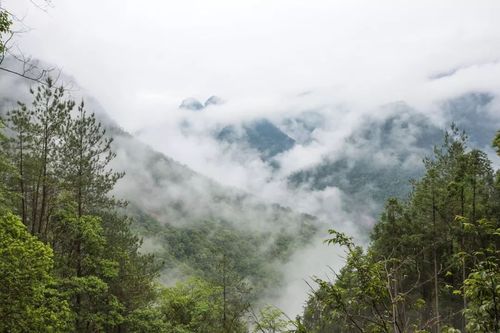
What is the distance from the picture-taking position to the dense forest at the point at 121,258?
5.09 meters

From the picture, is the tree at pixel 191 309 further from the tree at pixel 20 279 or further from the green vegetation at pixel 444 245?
the tree at pixel 20 279

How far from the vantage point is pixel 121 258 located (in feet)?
73.8

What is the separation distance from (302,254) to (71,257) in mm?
141509

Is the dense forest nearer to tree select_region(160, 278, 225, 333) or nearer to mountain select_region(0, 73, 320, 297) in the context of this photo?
tree select_region(160, 278, 225, 333)

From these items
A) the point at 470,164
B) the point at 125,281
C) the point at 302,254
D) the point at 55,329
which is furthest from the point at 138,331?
the point at 302,254

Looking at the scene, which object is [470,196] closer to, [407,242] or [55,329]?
[407,242]

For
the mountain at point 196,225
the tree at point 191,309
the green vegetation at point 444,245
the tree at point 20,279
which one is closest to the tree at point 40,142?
the tree at point 20,279

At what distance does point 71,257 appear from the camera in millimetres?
19547

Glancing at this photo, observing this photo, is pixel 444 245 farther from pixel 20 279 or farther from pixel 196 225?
pixel 196 225

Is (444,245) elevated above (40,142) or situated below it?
above

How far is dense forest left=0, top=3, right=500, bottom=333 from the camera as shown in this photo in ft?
16.7

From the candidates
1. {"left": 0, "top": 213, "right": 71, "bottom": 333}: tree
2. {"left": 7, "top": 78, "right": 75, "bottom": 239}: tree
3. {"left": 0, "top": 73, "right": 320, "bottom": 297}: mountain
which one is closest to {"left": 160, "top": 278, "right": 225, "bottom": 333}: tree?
{"left": 7, "top": 78, "right": 75, "bottom": 239}: tree

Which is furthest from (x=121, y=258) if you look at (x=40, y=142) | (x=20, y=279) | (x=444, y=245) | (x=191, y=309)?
(x=444, y=245)

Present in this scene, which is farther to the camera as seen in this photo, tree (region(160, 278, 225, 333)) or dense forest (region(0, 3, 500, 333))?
tree (region(160, 278, 225, 333))
